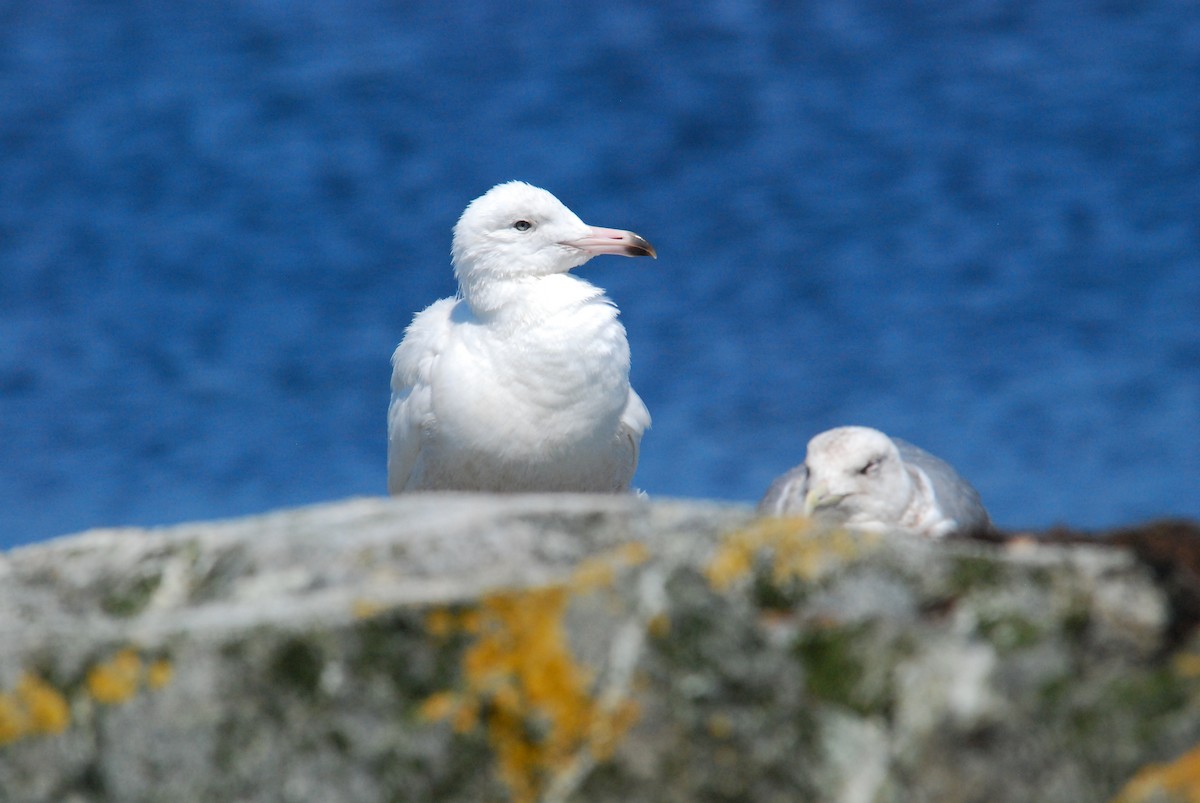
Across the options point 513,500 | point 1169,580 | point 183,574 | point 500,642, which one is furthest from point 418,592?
point 1169,580

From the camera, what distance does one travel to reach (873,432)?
6852 millimetres

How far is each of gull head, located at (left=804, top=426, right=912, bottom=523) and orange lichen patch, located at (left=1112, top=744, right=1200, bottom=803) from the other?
3532mm

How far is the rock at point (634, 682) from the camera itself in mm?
2994

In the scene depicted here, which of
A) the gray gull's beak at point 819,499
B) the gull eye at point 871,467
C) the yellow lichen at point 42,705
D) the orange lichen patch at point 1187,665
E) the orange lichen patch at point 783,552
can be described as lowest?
the gray gull's beak at point 819,499

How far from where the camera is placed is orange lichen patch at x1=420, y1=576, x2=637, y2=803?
10.0 feet

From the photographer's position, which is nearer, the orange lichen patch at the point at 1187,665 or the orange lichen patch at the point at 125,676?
the orange lichen patch at the point at 1187,665

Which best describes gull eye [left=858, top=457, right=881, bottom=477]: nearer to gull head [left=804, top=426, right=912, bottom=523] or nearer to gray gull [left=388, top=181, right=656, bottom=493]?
gull head [left=804, top=426, right=912, bottom=523]

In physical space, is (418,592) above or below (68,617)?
above

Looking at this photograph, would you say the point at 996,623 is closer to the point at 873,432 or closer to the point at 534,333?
the point at 873,432

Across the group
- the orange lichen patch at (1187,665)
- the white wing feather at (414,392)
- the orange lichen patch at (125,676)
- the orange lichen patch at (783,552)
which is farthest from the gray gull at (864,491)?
the orange lichen patch at (125,676)

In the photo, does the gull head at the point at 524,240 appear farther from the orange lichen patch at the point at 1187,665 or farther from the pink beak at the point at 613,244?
the orange lichen patch at the point at 1187,665

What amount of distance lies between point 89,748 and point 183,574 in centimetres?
55

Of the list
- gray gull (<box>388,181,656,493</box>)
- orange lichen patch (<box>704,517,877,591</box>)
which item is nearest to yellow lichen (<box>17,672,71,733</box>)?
orange lichen patch (<box>704,517,877,591</box>)

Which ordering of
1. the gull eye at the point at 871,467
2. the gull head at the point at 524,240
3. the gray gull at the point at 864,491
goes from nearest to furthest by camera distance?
the gray gull at the point at 864,491 < the gull eye at the point at 871,467 < the gull head at the point at 524,240
